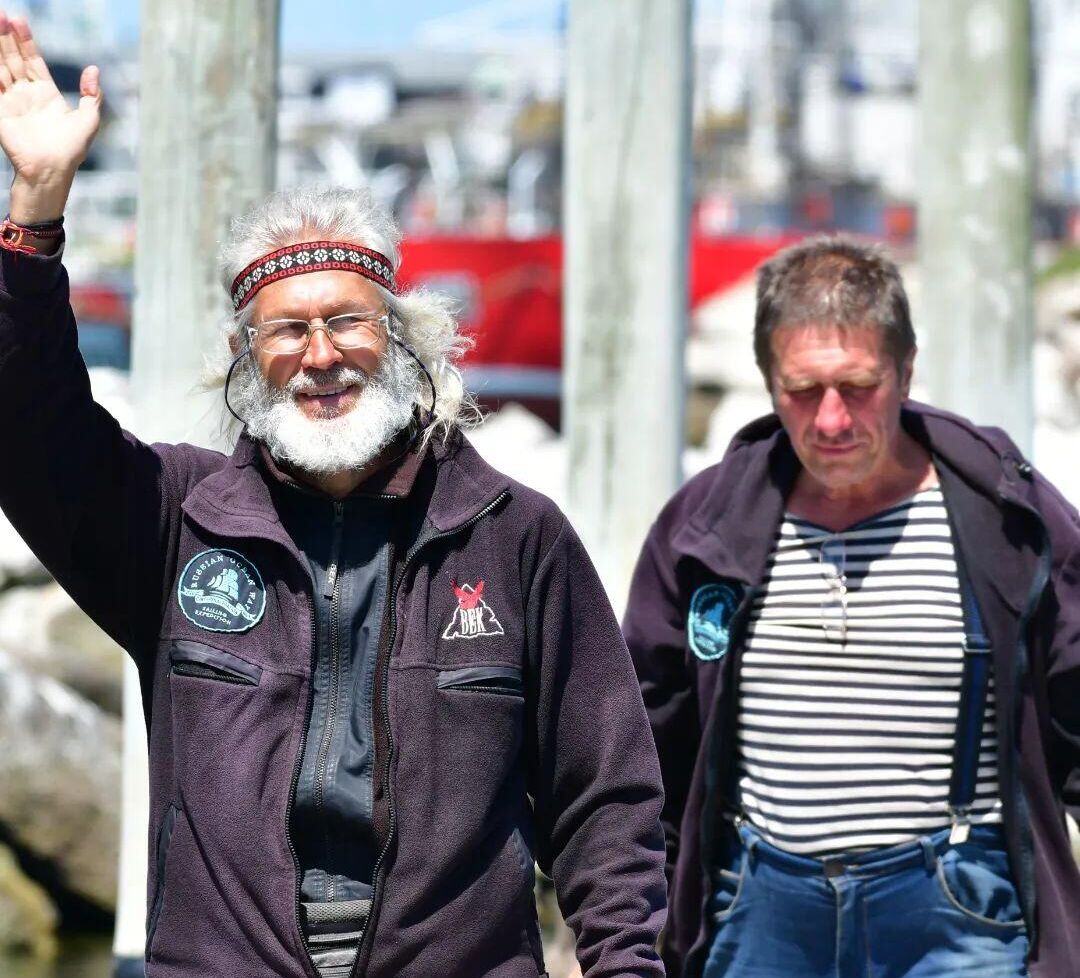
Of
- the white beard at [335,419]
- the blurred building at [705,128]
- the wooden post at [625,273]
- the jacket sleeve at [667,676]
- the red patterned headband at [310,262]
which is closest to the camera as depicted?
the white beard at [335,419]

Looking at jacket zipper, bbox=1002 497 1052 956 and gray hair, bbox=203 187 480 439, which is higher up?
gray hair, bbox=203 187 480 439

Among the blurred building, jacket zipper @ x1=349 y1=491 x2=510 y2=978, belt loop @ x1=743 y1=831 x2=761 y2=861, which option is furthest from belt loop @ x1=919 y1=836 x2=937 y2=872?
the blurred building

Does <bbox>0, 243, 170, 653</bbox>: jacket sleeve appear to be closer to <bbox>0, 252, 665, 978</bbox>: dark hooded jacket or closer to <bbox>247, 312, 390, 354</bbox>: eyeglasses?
<bbox>0, 252, 665, 978</bbox>: dark hooded jacket

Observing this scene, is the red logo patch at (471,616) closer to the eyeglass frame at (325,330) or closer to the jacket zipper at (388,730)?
the jacket zipper at (388,730)

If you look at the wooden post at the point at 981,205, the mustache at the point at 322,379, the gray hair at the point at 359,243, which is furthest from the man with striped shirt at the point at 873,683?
the wooden post at the point at 981,205

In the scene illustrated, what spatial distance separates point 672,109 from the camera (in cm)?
597

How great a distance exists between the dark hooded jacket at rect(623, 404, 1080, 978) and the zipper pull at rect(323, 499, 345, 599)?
1079 millimetres

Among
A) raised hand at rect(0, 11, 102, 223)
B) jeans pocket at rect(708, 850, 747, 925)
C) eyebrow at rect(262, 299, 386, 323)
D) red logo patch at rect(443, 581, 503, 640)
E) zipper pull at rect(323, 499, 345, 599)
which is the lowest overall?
jeans pocket at rect(708, 850, 747, 925)

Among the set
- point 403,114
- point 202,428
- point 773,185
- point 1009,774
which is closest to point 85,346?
point 773,185

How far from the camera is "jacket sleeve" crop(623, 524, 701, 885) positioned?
4031 millimetres

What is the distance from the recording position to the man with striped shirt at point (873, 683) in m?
3.73

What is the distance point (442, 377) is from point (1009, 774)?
1.34 metres

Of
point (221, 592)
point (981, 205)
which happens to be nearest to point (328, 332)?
point (221, 592)

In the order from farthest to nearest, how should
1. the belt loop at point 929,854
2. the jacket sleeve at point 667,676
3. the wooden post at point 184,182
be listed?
the wooden post at point 184,182 → the jacket sleeve at point 667,676 → the belt loop at point 929,854
